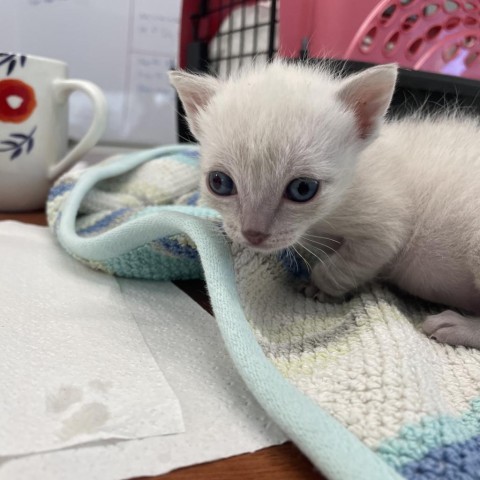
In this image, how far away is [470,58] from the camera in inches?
44.4

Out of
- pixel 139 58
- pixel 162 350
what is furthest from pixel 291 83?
pixel 139 58

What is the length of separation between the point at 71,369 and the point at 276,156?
0.33 meters

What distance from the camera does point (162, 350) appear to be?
618 millimetres

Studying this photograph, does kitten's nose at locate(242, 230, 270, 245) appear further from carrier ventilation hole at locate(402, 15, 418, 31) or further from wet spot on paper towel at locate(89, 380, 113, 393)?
carrier ventilation hole at locate(402, 15, 418, 31)

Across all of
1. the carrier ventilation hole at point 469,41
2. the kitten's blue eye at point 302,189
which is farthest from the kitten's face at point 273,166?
the carrier ventilation hole at point 469,41

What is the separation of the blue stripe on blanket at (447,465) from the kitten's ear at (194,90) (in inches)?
21.3

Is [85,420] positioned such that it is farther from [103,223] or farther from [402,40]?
[402,40]

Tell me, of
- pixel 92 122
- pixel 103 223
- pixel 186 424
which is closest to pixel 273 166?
pixel 186 424

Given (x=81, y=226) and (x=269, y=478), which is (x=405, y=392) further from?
(x=81, y=226)

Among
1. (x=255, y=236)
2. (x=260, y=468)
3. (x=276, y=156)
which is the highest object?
(x=276, y=156)

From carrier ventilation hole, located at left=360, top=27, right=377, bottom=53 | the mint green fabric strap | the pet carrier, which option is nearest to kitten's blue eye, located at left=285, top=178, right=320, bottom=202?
the mint green fabric strap

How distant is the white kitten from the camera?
0.65 meters

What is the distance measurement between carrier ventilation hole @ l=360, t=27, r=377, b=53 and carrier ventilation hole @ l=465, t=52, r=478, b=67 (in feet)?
0.82

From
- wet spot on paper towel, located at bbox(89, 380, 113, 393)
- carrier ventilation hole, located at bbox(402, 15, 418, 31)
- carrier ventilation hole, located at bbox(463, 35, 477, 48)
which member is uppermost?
carrier ventilation hole, located at bbox(402, 15, 418, 31)
